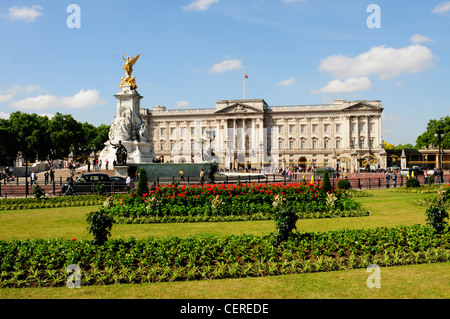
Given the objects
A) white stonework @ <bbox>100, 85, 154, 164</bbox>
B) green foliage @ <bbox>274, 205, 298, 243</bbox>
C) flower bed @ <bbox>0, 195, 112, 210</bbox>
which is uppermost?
white stonework @ <bbox>100, 85, 154, 164</bbox>

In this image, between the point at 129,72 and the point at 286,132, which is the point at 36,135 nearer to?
the point at 129,72

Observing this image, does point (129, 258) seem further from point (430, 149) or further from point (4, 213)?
point (430, 149)

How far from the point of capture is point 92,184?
77.8 feet

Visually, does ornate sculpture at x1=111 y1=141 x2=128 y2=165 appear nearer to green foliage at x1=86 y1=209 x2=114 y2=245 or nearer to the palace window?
green foliage at x1=86 y1=209 x2=114 y2=245

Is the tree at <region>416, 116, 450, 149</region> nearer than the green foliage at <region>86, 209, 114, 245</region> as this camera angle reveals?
No

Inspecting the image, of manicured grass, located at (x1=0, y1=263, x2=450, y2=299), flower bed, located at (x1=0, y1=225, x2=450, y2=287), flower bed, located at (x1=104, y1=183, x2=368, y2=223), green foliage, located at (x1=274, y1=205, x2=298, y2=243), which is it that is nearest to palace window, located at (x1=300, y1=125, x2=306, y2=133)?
flower bed, located at (x1=104, y1=183, x2=368, y2=223)

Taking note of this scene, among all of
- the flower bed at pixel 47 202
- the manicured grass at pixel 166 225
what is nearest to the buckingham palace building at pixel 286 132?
the flower bed at pixel 47 202

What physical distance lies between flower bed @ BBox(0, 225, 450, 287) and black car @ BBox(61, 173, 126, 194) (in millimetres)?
15509

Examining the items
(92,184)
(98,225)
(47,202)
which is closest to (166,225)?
(98,225)

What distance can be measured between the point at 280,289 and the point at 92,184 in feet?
63.5

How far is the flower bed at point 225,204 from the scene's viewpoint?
14641mm

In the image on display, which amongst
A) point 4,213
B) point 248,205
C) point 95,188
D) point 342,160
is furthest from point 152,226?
point 342,160

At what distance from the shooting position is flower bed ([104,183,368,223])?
48.0ft

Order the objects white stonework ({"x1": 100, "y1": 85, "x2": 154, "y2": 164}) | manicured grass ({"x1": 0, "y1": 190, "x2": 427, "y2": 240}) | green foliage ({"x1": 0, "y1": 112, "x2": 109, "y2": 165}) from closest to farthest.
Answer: manicured grass ({"x1": 0, "y1": 190, "x2": 427, "y2": 240}), white stonework ({"x1": 100, "y1": 85, "x2": 154, "y2": 164}), green foliage ({"x1": 0, "y1": 112, "x2": 109, "y2": 165})
